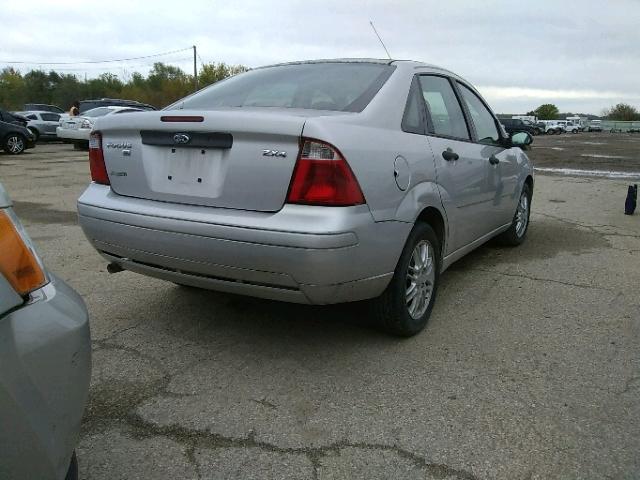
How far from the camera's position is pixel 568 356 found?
3180 mm

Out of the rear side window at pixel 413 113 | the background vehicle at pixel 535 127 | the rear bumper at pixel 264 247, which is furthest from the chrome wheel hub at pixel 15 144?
the background vehicle at pixel 535 127

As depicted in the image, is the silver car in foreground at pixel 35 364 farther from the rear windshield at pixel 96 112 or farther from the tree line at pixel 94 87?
the tree line at pixel 94 87

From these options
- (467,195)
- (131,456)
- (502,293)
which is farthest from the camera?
(502,293)

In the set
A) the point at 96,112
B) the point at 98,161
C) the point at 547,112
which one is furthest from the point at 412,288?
the point at 547,112

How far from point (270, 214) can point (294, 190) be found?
0.16 meters

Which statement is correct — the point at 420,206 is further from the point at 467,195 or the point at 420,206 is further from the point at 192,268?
the point at 192,268

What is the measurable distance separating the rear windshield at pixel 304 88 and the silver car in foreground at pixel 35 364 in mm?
1828

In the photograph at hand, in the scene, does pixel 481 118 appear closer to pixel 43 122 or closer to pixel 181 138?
pixel 181 138

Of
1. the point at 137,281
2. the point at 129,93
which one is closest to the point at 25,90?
the point at 129,93

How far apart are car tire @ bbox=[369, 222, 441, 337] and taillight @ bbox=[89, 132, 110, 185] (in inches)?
66.2

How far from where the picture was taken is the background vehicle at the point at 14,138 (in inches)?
691

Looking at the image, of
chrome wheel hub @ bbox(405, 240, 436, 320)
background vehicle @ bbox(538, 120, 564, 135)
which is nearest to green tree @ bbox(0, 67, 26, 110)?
background vehicle @ bbox(538, 120, 564, 135)

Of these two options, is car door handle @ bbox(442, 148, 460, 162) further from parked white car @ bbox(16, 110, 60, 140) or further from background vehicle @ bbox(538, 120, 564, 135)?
background vehicle @ bbox(538, 120, 564, 135)

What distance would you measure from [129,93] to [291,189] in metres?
72.9
